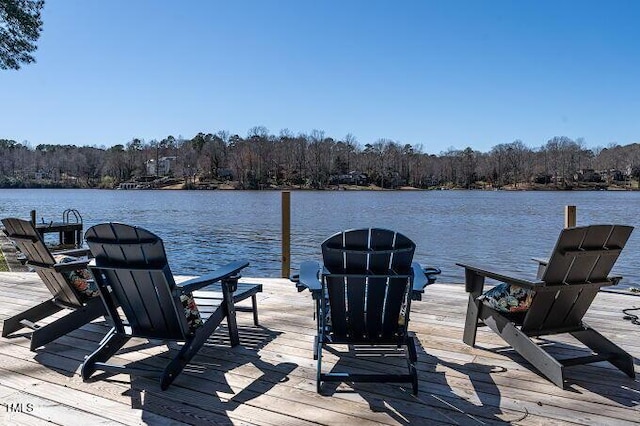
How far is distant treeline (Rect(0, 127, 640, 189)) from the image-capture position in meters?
79.8

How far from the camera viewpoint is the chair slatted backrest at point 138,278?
8.61ft

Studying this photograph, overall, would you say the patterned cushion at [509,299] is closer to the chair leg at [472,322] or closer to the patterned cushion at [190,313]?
the chair leg at [472,322]

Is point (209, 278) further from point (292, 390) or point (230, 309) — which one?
point (292, 390)

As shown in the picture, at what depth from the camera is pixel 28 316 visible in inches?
141

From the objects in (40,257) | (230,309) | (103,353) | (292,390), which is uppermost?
(40,257)

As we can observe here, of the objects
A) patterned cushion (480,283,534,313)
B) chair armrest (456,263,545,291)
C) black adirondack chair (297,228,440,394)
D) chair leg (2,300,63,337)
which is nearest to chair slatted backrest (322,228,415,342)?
black adirondack chair (297,228,440,394)

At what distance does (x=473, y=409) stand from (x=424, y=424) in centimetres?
31

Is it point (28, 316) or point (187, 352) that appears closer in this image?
point (187, 352)

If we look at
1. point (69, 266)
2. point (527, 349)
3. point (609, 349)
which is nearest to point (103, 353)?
point (69, 266)

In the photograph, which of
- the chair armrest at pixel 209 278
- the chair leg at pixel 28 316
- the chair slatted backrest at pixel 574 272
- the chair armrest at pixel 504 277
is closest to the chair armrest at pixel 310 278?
the chair armrest at pixel 209 278

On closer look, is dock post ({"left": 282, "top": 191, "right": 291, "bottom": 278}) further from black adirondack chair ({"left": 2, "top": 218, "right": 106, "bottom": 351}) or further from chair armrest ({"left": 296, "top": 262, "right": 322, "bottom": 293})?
black adirondack chair ({"left": 2, "top": 218, "right": 106, "bottom": 351})

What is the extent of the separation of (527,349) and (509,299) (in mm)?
363

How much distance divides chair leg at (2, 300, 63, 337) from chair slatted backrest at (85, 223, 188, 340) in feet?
3.52

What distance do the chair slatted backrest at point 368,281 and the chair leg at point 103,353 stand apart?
126 centimetres
